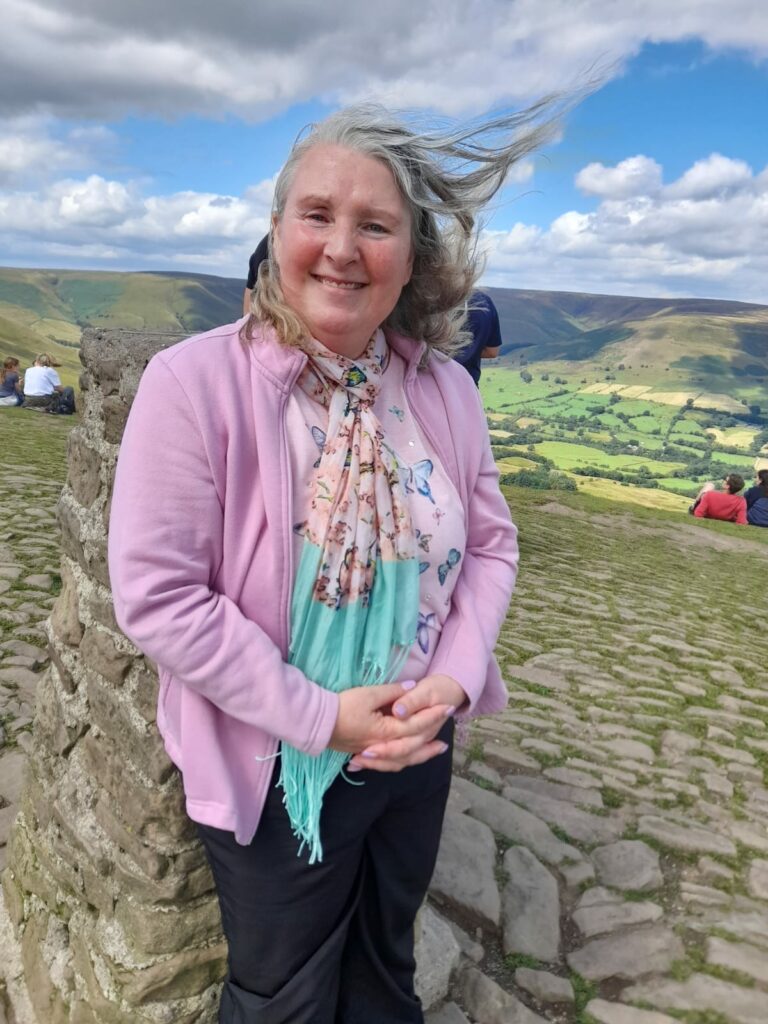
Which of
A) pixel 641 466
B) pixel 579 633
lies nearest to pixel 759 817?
pixel 579 633

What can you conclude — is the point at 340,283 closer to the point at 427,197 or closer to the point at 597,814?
the point at 427,197

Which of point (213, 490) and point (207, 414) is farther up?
point (207, 414)

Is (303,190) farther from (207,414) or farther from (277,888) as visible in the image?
(277,888)

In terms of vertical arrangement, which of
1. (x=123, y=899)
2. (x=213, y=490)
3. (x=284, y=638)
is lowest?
(x=123, y=899)

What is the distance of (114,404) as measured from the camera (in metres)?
2.59

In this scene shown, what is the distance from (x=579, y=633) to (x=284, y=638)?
6.44m

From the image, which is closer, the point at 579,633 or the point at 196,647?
the point at 196,647

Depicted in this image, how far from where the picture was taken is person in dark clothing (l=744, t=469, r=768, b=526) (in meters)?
17.5

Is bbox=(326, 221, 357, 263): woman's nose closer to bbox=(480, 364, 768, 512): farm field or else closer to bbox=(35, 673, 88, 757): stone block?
bbox=(35, 673, 88, 757): stone block

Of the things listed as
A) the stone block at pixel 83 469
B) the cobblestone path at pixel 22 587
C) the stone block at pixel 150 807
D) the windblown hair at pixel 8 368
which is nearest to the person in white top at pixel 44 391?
the windblown hair at pixel 8 368

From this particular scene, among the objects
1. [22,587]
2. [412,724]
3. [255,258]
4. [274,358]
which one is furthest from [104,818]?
[22,587]

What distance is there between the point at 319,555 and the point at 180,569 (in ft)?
1.08

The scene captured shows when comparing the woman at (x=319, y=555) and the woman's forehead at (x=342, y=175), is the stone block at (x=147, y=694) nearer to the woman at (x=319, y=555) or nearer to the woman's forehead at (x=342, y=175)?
the woman at (x=319, y=555)

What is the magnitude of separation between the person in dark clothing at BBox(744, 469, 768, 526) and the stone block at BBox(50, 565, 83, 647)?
17.2 meters
